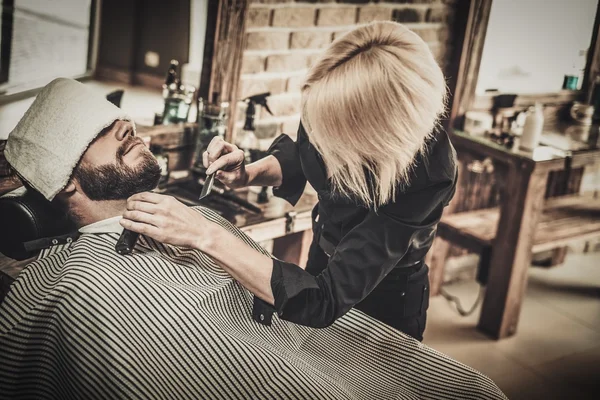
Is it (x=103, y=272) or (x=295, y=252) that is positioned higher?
(x=103, y=272)

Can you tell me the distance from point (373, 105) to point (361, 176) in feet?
0.58

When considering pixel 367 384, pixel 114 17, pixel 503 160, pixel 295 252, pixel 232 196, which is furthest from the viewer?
pixel 503 160

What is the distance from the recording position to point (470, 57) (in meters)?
3.38

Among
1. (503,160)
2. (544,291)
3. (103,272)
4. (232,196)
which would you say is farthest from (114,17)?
(544,291)

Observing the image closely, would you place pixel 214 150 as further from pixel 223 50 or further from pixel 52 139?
pixel 223 50

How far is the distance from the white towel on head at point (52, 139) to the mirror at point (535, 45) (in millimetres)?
2387

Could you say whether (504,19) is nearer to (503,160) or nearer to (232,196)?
(503,160)

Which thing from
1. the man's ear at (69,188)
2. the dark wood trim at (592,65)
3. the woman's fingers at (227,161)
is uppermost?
the dark wood trim at (592,65)

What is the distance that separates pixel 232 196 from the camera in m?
2.49

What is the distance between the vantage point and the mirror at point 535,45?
3490mm

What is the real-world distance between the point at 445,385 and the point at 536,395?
4.83ft

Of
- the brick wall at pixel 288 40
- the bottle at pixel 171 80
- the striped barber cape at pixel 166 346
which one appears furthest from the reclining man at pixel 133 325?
the brick wall at pixel 288 40

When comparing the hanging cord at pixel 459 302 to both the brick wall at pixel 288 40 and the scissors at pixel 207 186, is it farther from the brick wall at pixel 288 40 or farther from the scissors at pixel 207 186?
the scissors at pixel 207 186

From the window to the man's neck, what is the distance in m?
0.58
